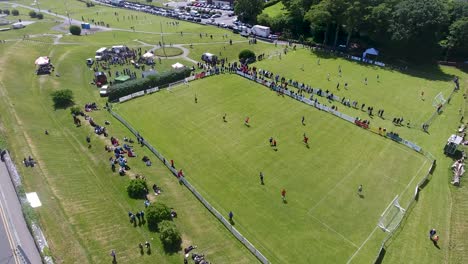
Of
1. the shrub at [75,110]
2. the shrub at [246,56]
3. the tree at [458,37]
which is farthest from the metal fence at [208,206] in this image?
the tree at [458,37]

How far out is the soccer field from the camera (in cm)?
3172

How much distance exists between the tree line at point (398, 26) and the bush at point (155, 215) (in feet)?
197

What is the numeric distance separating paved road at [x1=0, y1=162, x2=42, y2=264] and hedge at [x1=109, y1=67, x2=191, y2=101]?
23.3 metres

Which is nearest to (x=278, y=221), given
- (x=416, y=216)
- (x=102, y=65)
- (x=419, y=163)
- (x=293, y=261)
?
(x=293, y=261)

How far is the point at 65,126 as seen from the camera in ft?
160

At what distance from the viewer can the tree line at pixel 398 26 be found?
6584cm

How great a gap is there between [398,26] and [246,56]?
32081 millimetres

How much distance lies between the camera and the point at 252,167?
1582 inches

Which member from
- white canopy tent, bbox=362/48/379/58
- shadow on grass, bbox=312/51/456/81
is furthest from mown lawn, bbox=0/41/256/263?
white canopy tent, bbox=362/48/379/58

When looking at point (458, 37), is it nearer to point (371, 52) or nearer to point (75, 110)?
point (371, 52)

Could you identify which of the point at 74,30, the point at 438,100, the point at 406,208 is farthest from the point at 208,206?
the point at 74,30

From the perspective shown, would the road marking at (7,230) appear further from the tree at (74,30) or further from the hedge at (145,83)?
the tree at (74,30)

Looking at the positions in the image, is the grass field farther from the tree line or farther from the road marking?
the road marking

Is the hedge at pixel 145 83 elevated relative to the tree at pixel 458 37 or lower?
lower
